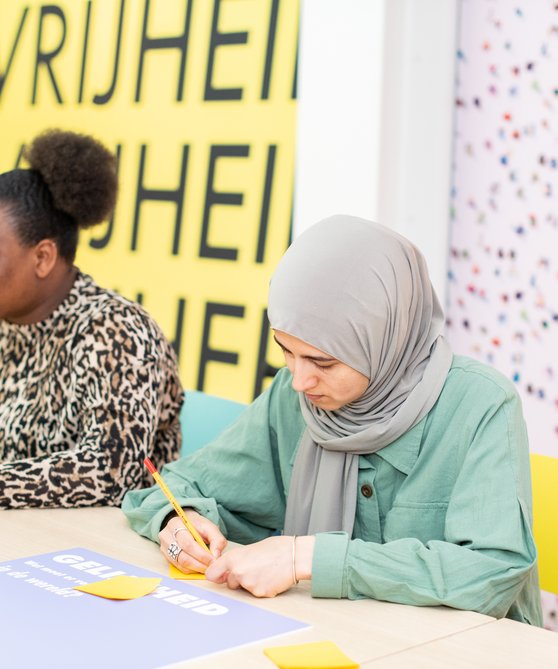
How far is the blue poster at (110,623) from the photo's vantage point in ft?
3.72

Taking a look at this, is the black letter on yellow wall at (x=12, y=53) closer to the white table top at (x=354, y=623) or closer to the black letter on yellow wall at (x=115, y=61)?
the black letter on yellow wall at (x=115, y=61)

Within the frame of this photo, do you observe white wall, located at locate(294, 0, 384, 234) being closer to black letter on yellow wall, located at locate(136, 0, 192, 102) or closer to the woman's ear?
black letter on yellow wall, located at locate(136, 0, 192, 102)

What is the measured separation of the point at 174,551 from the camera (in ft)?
4.89

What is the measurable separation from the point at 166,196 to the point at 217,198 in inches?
10.9

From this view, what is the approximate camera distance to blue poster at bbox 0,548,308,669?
1.13 m

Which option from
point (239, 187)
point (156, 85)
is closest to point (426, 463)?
point (239, 187)

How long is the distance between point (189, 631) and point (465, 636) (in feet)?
1.13

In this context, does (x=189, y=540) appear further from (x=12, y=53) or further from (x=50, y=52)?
(x=12, y=53)

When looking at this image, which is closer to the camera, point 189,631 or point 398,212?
point 189,631

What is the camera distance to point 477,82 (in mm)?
2957

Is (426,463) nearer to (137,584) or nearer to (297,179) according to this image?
(137,584)

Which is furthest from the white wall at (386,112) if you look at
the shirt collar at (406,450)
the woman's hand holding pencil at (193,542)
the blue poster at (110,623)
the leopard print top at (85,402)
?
the blue poster at (110,623)

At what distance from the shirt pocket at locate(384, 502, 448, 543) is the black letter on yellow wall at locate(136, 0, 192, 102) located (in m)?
2.41

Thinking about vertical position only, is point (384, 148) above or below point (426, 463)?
above
